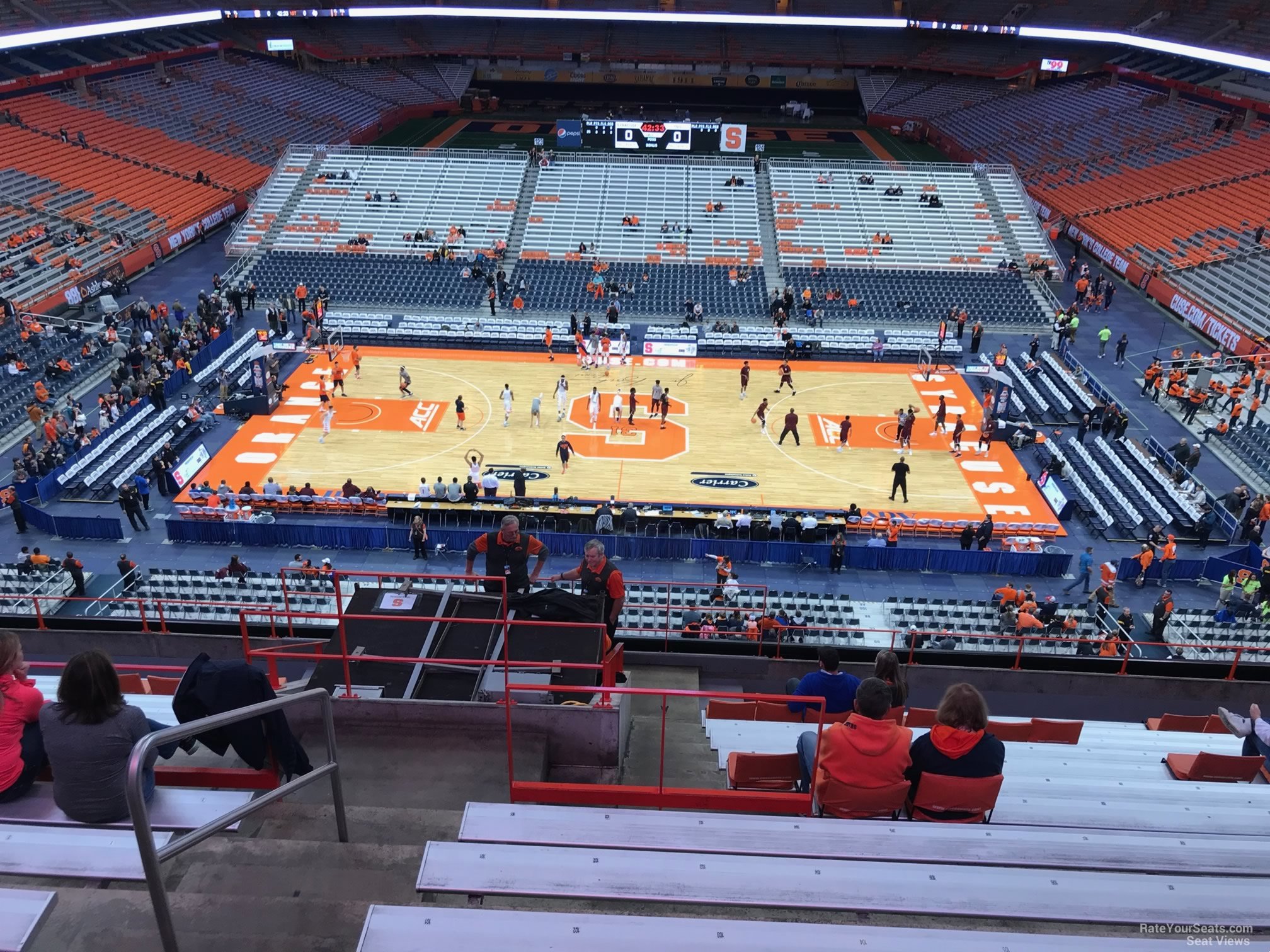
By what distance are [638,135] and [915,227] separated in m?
15.5

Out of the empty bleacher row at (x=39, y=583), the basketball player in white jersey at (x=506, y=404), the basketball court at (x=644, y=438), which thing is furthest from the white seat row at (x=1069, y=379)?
the empty bleacher row at (x=39, y=583)

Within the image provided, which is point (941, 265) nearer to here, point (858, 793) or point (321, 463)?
point (321, 463)

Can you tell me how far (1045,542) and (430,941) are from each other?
73.5 ft

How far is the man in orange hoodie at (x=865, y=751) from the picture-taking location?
6465 mm

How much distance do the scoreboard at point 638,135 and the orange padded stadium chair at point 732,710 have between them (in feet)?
136

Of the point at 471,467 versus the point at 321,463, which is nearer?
the point at 471,467

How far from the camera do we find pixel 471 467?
24.5m

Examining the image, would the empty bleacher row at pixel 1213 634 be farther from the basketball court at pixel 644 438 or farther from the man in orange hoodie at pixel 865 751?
the man in orange hoodie at pixel 865 751

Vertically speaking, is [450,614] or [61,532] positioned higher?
[450,614]

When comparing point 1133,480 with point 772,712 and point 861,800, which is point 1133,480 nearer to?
point 772,712

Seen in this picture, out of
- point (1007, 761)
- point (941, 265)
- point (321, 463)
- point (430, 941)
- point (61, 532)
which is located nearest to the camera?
point (430, 941)

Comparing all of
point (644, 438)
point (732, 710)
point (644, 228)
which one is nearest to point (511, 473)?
point (644, 438)

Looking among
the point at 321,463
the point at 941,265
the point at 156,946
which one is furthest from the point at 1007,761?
the point at 941,265

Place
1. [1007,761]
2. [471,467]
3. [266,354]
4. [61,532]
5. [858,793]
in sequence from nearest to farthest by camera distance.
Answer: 1. [858,793]
2. [1007,761]
3. [61,532]
4. [471,467]
5. [266,354]
